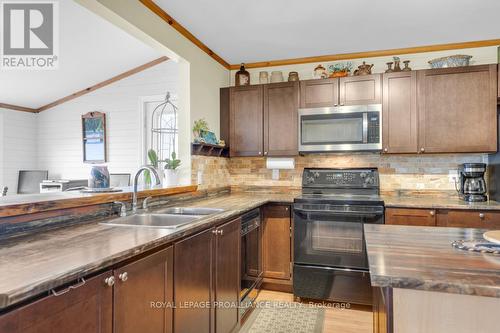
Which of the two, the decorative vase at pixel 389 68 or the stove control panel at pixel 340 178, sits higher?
the decorative vase at pixel 389 68

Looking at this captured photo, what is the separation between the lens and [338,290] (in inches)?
112

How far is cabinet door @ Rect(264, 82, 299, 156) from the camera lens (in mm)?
3416

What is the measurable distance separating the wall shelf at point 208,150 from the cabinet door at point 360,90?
1.38 meters

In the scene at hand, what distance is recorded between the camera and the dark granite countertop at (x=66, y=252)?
0.86 metres

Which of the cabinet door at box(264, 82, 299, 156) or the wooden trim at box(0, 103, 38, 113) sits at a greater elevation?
the wooden trim at box(0, 103, 38, 113)

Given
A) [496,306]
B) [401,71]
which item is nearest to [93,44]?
[401,71]

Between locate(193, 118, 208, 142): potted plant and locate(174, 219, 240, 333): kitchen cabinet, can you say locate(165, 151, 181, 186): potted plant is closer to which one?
locate(193, 118, 208, 142): potted plant

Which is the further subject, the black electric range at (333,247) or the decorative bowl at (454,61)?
the decorative bowl at (454,61)

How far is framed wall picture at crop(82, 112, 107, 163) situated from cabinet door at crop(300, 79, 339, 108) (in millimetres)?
3111

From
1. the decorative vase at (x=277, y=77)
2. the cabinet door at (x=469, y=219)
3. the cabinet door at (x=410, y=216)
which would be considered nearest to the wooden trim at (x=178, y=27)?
the decorative vase at (x=277, y=77)

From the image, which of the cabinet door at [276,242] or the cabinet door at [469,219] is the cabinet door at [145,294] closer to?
the cabinet door at [276,242]

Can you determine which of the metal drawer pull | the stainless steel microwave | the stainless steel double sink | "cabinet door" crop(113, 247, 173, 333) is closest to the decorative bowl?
the stainless steel microwave

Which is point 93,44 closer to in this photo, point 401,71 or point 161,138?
point 161,138

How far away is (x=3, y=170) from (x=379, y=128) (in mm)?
5860
